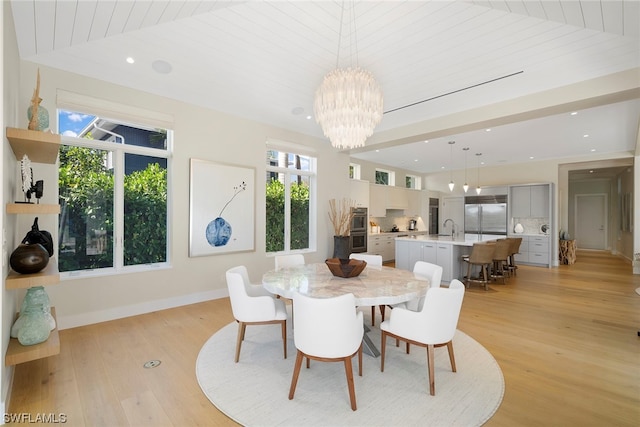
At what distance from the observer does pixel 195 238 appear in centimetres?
441

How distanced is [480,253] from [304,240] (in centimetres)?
328

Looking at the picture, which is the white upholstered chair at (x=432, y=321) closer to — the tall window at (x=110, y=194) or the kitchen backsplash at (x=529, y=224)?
the tall window at (x=110, y=194)

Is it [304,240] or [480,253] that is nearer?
[480,253]

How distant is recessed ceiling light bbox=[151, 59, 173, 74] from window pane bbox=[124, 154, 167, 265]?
116 cm

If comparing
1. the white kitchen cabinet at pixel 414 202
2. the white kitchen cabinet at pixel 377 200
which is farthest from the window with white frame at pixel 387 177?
the white kitchen cabinet at pixel 377 200

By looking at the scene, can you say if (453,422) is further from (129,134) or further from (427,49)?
(129,134)

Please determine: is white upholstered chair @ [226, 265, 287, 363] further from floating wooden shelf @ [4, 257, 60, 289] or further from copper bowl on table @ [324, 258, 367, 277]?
floating wooden shelf @ [4, 257, 60, 289]

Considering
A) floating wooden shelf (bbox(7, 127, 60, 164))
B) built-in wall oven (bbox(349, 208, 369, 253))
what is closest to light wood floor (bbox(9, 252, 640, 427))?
floating wooden shelf (bbox(7, 127, 60, 164))

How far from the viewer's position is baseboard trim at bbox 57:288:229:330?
347 centimetres

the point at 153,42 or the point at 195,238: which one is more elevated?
the point at 153,42

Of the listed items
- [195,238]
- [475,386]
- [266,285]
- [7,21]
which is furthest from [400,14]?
[195,238]

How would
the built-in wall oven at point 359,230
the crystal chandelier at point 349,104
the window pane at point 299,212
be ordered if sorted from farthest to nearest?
the built-in wall oven at point 359,230 → the window pane at point 299,212 → the crystal chandelier at point 349,104

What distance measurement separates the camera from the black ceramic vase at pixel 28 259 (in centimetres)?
215

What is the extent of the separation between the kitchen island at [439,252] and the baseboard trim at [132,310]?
3.67 m
